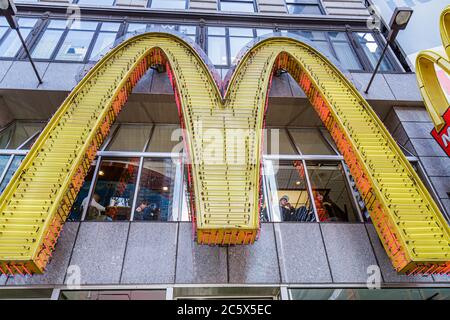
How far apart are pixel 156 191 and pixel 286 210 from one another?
3.69m

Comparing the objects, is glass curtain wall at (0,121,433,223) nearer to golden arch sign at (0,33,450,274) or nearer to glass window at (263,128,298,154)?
glass window at (263,128,298,154)

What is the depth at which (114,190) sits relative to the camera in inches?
353

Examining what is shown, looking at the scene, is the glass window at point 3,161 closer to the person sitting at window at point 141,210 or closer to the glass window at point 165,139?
the glass window at point 165,139

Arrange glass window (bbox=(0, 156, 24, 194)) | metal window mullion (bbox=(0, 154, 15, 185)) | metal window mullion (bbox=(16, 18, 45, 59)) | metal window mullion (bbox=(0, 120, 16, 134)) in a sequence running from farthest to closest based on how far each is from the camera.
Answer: metal window mullion (bbox=(16, 18, 45, 59)), metal window mullion (bbox=(0, 120, 16, 134)), metal window mullion (bbox=(0, 154, 15, 185)), glass window (bbox=(0, 156, 24, 194))

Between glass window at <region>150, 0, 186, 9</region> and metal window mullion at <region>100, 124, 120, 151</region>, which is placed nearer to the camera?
metal window mullion at <region>100, 124, 120, 151</region>

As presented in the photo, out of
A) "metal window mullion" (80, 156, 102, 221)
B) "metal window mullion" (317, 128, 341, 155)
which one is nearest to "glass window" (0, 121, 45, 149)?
"metal window mullion" (80, 156, 102, 221)

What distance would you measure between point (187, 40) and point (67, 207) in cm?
616

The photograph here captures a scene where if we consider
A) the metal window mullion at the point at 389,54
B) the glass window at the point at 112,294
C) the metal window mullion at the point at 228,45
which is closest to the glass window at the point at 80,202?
the glass window at the point at 112,294

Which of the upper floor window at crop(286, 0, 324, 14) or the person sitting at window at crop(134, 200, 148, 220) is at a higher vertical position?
the upper floor window at crop(286, 0, 324, 14)

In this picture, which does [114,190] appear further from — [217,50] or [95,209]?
[217,50]

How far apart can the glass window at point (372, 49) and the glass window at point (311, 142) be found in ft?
14.3

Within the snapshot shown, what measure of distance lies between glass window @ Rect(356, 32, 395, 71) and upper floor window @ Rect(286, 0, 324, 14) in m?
2.80

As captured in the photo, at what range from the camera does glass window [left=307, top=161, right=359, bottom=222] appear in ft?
28.6

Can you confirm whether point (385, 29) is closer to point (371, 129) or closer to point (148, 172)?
point (371, 129)
